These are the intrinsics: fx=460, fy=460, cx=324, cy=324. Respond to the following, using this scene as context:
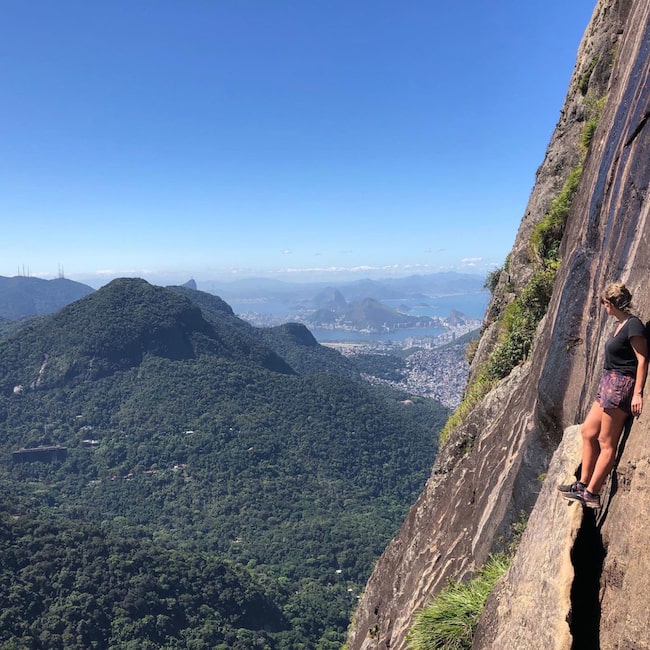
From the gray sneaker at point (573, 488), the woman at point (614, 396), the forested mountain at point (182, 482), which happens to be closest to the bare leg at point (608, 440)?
the woman at point (614, 396)

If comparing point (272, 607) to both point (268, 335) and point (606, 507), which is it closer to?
point (606, 507)

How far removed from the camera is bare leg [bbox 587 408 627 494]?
11.0 ft

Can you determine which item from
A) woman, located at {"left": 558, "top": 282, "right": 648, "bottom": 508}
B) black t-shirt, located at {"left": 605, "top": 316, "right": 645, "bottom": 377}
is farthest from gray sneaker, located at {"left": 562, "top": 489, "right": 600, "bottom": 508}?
black t-shirt, located at {"left": 605, "top": 316, "right": 645, "bottom": 377}

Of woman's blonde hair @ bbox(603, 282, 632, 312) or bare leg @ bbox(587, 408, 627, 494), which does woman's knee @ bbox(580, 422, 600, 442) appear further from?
woman's blonde hair @ bbox(603, 282, 632, 312)

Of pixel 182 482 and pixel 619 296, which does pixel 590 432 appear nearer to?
pixel 619 296

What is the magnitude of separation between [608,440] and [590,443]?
0.18 meters

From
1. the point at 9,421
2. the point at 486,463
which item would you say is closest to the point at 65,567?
the point at 486,463

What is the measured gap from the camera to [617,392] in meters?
3.39

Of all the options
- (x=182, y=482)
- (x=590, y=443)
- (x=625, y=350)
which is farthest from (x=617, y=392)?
(x=182, y=482)

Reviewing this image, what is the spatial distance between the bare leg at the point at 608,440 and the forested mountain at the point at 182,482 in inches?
1572

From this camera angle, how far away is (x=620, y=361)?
3.43 meters

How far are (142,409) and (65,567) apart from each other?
196 ft

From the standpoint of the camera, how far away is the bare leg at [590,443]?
11.5 ft

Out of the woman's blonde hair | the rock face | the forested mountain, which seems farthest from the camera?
the forested mountain
